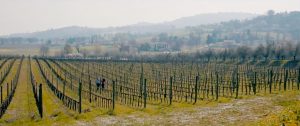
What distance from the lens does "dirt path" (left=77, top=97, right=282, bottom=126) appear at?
92.4 ft

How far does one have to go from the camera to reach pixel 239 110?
108ft

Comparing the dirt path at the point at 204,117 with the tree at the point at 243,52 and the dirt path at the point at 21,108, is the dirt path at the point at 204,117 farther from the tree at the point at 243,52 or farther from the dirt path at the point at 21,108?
the tree at the point at 243,52

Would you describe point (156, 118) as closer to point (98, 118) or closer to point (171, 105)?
point (98, 118)

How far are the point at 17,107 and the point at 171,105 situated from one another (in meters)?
16.1

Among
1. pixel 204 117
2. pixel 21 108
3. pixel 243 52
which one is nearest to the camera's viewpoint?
pixel 204 117

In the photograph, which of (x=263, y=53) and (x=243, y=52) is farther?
(x=243, y=52)

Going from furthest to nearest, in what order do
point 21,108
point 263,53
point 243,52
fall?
point 243,52
point 263,53
point 21,108

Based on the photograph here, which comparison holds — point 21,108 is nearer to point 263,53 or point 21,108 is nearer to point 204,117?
point 204,117

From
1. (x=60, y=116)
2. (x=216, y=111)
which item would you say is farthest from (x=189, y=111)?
(x=60, y=116)

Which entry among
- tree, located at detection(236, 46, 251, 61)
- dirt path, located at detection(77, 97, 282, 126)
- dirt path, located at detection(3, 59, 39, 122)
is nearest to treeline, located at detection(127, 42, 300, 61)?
tree, located at detection(236, 46, 251, 61)

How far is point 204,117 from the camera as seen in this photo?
3014cm

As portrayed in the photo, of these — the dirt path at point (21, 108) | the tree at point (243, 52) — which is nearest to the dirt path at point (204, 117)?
the dirt path at point (21, 108)

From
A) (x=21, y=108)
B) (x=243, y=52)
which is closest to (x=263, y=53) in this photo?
(x=243, y=52)

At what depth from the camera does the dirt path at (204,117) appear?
2817 cm
